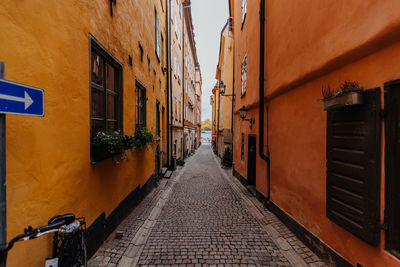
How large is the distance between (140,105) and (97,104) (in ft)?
9.49

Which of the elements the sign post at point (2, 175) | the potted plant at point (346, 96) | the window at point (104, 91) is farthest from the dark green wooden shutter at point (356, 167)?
the window at point (104, 91)

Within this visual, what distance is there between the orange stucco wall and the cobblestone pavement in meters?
0.86

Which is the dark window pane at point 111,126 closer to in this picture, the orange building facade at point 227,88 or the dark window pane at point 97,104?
the dark window pane at point 97,104

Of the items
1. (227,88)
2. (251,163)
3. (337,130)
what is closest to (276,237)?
(337,130)

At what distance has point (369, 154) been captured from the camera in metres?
2.52

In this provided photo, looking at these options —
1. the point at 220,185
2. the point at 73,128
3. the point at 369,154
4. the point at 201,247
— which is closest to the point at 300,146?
the point at 369,154

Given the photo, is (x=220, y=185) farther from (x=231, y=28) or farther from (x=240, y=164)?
(x=231, y=28)

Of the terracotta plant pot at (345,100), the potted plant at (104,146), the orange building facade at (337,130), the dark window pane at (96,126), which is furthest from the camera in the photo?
the dark window pane at (96,126)

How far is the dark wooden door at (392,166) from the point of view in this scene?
2.24m

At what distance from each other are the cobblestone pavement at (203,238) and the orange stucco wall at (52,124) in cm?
86

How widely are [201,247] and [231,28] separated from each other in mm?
13637

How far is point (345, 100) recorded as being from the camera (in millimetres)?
2715

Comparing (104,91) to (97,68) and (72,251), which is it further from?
(72,251)

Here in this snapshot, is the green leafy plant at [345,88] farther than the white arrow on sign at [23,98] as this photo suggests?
Yes
